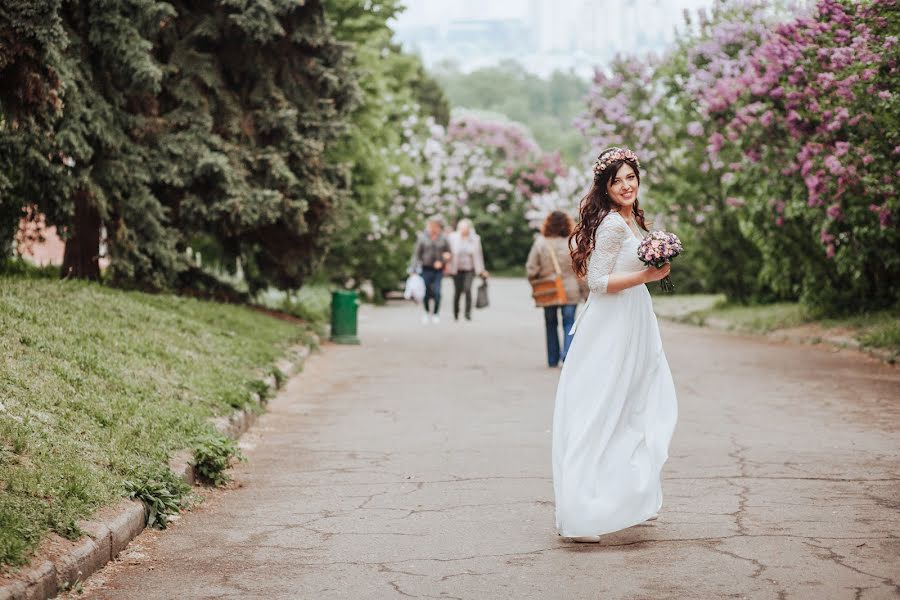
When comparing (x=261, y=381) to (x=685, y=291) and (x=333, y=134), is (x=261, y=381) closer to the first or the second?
(x=333, y=134)

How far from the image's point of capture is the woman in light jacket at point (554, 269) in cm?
1561

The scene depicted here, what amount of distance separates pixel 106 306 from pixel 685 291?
Answer: 1000 inches

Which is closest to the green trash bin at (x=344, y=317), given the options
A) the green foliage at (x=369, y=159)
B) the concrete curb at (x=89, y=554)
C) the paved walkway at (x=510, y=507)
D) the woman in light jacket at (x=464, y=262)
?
the green foliage at (x=369, y=159)

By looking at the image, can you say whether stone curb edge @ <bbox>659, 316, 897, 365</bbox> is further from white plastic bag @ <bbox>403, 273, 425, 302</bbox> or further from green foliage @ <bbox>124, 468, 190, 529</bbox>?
green foliage @ <bbox>124, 468, 190, 529</bbox>

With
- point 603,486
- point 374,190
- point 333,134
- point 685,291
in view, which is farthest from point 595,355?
point 685,291

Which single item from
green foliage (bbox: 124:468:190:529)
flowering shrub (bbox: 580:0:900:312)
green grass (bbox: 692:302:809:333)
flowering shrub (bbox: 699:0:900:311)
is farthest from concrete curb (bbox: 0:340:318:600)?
green grass (bbox: 692:302:809:333)

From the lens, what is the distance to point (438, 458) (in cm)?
925

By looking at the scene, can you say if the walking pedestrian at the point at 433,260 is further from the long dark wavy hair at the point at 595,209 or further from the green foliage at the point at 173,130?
the long dark wavy hair at the point at 595,209

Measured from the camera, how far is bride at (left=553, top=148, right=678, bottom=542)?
255 inches

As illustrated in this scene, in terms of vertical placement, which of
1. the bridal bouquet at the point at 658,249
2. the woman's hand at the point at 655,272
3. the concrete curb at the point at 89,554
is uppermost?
the bridal bouquet at the point at 658,249

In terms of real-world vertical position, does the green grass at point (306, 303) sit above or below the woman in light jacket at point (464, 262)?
below

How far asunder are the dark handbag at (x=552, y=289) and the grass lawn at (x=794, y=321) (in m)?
4.21

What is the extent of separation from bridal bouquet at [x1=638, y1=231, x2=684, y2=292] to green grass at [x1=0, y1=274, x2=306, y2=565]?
10.1ft

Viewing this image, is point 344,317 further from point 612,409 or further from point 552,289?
point 612,409
